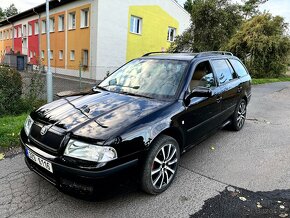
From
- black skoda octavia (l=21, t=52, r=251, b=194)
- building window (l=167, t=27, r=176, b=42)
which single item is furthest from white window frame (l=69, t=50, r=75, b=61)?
black skoda octavia (l=21, t=52, r=251, b=194)

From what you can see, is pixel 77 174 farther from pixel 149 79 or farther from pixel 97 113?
pixel 149 79

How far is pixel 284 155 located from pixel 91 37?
16947 mm

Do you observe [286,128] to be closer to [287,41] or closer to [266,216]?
[266,216]

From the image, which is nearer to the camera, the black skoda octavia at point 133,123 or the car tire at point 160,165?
the black skoda octavia at point 133,123

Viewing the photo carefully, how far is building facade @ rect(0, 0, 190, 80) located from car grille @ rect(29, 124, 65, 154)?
15452 millimetres

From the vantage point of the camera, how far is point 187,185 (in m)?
3.54

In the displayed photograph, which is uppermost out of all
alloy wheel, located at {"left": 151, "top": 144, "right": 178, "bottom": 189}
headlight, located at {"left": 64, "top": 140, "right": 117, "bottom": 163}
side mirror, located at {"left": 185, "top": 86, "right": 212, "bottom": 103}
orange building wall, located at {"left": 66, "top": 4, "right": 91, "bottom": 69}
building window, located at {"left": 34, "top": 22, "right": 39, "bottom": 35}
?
building window, located at {"left": 34, "top": 22, "right": 39, "bottom": 35}

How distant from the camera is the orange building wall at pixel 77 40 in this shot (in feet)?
64.8

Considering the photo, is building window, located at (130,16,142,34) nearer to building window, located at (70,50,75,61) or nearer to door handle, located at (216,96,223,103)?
building window, located at (70,50,75,61)

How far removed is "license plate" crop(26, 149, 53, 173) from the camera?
281cm

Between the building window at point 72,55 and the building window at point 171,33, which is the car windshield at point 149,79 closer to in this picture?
the building window at point 72,55

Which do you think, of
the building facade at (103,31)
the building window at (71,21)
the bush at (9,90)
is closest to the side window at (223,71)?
the bush at (9,90)

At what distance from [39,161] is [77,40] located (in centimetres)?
1933

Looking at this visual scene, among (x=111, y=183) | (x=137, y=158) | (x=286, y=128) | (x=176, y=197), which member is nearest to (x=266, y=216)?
(x=176, y=197)
